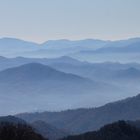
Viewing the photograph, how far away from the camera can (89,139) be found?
107500 mm

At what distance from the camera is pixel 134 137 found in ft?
345

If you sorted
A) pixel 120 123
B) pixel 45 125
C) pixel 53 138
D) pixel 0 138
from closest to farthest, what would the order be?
pixel 0 138, pixel 120 123, pixel 53 138, pixel 45 125

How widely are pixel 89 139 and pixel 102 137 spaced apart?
3.49m

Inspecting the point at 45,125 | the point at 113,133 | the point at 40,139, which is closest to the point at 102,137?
the point at 113,133

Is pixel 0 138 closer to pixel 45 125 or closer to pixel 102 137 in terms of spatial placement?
pixel 102 137

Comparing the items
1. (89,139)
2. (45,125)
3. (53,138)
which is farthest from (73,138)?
(45,125)

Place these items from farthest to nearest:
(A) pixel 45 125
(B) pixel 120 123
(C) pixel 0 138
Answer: (A) pixel 45 125 → (B) pixel 120 123 → (C) pixel 0 138

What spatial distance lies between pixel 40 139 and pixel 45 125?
148 m

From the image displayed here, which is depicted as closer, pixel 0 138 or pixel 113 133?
pixel 0 138

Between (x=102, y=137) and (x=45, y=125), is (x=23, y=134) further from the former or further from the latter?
(x=45, y=125)

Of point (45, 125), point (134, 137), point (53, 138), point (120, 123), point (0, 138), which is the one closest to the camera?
point (0, 138)

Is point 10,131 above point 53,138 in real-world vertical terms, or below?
above

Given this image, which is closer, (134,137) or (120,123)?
(134,137)

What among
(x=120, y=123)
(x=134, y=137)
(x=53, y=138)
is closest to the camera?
(x=134, y=137)
